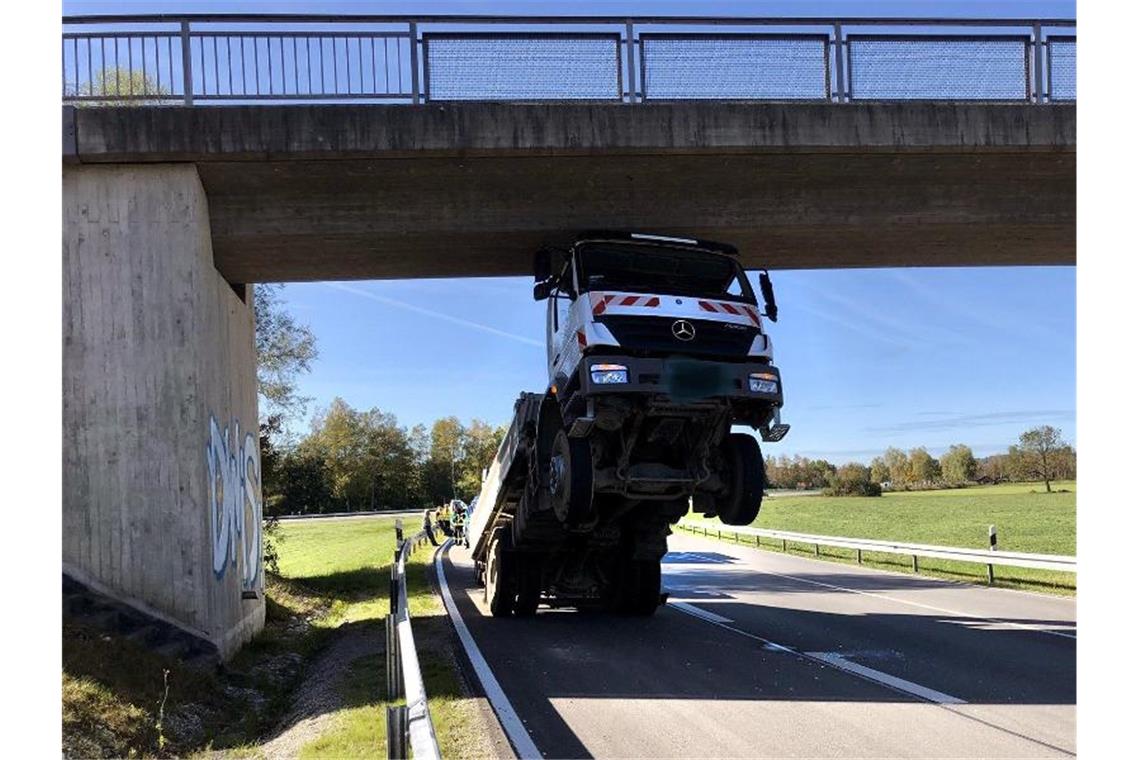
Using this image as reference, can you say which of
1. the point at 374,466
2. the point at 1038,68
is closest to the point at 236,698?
the point at 1038,68

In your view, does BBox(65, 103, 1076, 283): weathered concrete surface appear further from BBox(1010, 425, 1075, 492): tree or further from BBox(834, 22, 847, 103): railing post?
BBox(1010, 425, 1075, 492): tree

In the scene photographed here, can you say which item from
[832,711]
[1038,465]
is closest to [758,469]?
Answer: [832,711]

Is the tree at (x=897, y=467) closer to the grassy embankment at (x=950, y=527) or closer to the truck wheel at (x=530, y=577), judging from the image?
the grassy embankment at (x=950, y=527)

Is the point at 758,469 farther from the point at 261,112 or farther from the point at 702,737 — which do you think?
the point at 261,112

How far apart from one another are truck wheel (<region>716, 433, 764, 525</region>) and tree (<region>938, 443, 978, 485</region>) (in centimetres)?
8263

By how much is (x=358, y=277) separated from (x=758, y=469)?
23.7 ft

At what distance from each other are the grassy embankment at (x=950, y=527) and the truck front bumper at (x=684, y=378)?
29.6ft

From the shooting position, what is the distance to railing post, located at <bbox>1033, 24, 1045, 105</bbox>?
36.9 feet

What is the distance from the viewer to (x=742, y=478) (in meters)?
9.13

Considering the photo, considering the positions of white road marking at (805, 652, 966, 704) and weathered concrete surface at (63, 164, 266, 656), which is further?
weathered concrete surface at (63, 164, 266, 656)

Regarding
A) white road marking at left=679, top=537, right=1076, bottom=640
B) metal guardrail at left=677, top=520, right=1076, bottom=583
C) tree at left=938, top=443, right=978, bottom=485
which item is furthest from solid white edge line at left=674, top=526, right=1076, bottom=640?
tree at left=938, top=443, right=978, bottom=485

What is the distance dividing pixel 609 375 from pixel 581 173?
394cm

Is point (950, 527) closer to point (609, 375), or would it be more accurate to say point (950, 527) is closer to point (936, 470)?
point (609, 375)

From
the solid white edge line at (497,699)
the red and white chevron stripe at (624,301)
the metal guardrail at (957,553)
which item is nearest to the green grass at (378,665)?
the solid white edge line at (497,699)
